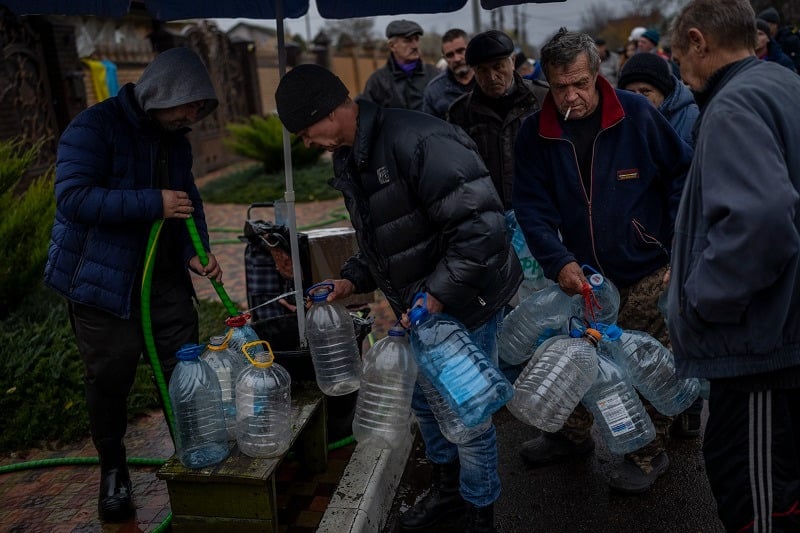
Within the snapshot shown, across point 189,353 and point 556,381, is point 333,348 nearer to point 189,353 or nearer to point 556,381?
point 189,353

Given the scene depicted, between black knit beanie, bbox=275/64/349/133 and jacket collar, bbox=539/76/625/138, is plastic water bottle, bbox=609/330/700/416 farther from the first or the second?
black knit beanie, bbox=275/64/349/133

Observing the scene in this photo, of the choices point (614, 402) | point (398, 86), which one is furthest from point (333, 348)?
Answer: point (398, 86)

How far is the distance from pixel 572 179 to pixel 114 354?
7.74ft

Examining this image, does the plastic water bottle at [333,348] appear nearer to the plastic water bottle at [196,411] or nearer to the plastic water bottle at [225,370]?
the plastic water bottle at [225,370]

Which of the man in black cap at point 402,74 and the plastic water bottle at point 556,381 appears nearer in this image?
the plastic water bottle at point 556,381

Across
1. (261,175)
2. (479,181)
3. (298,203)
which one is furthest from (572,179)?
(261,175)

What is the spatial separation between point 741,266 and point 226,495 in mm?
2192

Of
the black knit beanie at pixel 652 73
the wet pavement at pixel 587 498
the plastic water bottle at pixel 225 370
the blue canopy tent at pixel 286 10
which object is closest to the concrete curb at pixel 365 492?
the wet pavement at pixel 587 498

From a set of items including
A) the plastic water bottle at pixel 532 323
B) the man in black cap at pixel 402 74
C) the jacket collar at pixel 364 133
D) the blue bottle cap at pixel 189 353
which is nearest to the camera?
the jacket collar at pixel 364 133

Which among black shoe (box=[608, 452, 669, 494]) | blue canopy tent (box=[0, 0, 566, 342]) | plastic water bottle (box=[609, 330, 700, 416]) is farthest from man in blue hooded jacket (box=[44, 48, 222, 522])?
black shoe (box=[608, 452, 669, 494])

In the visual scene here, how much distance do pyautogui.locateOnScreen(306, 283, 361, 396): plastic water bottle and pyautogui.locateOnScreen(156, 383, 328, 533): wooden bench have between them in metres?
0.69

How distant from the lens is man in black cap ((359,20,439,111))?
21.8 ft

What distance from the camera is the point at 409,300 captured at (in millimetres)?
2922

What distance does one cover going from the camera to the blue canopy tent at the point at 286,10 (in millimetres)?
3303
